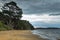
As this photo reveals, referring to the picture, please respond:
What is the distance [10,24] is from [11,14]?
535 centimetres

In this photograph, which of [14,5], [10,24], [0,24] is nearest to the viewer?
[0,24]

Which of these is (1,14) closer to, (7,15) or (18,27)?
(7,15)

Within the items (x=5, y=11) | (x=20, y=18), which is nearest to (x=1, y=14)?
(x=5, y=11)

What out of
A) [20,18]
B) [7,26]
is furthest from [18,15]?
[7,26]

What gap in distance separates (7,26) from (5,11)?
8158 millimetres

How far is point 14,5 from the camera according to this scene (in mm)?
80250

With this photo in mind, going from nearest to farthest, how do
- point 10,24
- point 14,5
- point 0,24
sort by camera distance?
1. point 0,24
2. point 10,24
3. point 14,5

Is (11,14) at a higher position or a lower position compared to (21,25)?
higher

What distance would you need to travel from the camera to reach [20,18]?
80562 millimetres

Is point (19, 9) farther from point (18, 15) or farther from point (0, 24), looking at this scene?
point (0, 24)

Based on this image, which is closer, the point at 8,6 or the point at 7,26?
the point at 7,26

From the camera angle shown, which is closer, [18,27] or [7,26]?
[7,26]

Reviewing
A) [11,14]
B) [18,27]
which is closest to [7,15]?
[11,14]

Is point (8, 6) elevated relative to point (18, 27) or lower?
elevated
